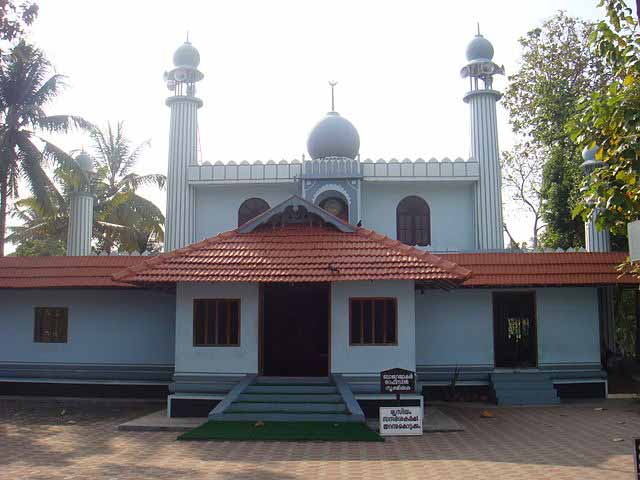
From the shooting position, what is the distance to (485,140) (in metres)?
21.4

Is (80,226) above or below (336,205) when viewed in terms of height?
below

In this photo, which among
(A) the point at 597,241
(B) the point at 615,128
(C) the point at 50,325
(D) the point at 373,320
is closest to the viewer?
(B) the point at 615,128

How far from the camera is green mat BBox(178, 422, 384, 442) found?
1105cm

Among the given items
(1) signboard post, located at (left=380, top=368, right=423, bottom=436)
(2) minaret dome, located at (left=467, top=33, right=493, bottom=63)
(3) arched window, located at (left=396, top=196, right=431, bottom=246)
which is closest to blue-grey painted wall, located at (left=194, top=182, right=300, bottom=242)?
(3) arched window, located at (left=396, top=196, right=431, bottom=246)

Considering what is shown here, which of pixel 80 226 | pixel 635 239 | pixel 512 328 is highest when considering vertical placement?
pixel 80 226

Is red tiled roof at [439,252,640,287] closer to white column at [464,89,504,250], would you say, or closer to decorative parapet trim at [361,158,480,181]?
white column at [464,89,504,250]

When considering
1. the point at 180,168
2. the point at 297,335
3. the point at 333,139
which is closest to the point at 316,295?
the point at 297,335

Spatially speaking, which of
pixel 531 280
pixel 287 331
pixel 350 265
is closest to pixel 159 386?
pixel 287 331

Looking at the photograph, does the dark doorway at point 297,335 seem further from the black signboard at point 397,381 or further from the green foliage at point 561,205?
the green foliage at point 561,205

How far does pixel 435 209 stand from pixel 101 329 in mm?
10720

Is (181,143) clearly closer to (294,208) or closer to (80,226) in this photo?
(80,226)

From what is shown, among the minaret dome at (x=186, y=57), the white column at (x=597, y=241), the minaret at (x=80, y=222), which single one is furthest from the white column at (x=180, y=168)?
the white column at (x=597, y=241)

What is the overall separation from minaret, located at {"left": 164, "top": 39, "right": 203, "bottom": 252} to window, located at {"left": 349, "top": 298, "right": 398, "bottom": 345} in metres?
9.02

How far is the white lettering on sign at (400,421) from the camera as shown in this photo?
1148 centimetres
